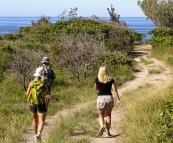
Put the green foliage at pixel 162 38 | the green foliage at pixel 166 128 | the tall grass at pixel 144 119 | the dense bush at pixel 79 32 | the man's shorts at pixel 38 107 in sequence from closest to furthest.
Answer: the green foliage at pixel 166 128
the tall grass at pixel 144 119
the man's shorts at pixel 38 107
the dense bush at pixel 79 32
the green foliage at pixel 162 38

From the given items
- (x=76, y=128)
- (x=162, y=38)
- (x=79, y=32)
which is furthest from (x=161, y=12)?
(x=76, y=128)

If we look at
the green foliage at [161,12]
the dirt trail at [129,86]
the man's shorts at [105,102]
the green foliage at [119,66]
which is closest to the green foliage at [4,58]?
the green foliage at [119,66]

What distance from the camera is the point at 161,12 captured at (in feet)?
173

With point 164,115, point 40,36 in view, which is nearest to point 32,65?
point 164,115

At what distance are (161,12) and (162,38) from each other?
20.0m

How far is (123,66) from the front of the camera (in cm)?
2266

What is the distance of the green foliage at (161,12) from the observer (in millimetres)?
51531

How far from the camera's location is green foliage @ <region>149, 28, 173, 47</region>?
32.1 meters

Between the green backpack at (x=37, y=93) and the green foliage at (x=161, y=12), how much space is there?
44.6 m

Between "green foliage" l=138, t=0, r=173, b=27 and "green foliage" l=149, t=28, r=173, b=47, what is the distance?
14.9 m

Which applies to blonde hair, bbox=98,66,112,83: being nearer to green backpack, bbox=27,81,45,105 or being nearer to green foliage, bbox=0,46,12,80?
green backpack, bbox=27,81,45,105

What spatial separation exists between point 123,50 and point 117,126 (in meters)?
21.3

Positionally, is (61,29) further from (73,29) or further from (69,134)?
(69,134)

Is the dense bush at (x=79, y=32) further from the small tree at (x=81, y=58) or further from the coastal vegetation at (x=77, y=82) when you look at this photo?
the small tree at (x=81, y=58)
